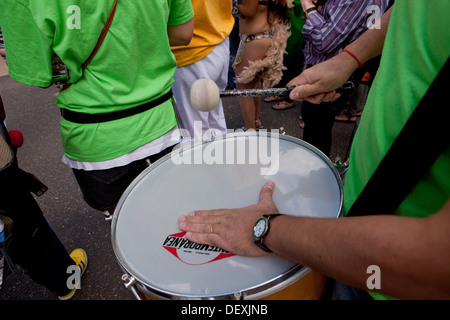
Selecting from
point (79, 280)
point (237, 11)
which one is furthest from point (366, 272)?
point (237, 11)

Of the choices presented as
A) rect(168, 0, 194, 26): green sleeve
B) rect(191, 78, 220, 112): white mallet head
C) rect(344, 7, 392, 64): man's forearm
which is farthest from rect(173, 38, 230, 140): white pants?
rect(344, 7, 392, 64): man's forearm

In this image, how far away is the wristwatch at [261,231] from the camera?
55 cm

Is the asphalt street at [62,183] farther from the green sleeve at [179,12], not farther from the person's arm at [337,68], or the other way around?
the green sleeve at [179,12]

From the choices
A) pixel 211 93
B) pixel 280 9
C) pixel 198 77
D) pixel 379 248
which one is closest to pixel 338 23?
pixel 280 9

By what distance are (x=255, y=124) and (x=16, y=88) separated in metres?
3.35

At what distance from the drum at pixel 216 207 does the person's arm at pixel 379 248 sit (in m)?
0.11

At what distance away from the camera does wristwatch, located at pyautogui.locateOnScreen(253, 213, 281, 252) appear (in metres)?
0.55

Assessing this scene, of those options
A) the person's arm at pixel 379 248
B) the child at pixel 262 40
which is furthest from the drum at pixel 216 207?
the child at pixel 262 40

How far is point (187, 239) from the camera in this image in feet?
2.25

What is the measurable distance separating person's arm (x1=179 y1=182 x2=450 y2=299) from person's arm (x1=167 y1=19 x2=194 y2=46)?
3.33 feet

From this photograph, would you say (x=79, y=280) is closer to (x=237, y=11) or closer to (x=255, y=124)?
(x=255, y=124)

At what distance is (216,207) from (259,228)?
212 mm

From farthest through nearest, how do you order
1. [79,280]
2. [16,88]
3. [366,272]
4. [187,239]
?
[16,88], [79,280], [187,239], [366,272]

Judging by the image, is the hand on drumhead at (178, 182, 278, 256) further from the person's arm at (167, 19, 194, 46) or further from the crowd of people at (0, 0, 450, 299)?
the person's arm at (167, 19, 194, 46)
